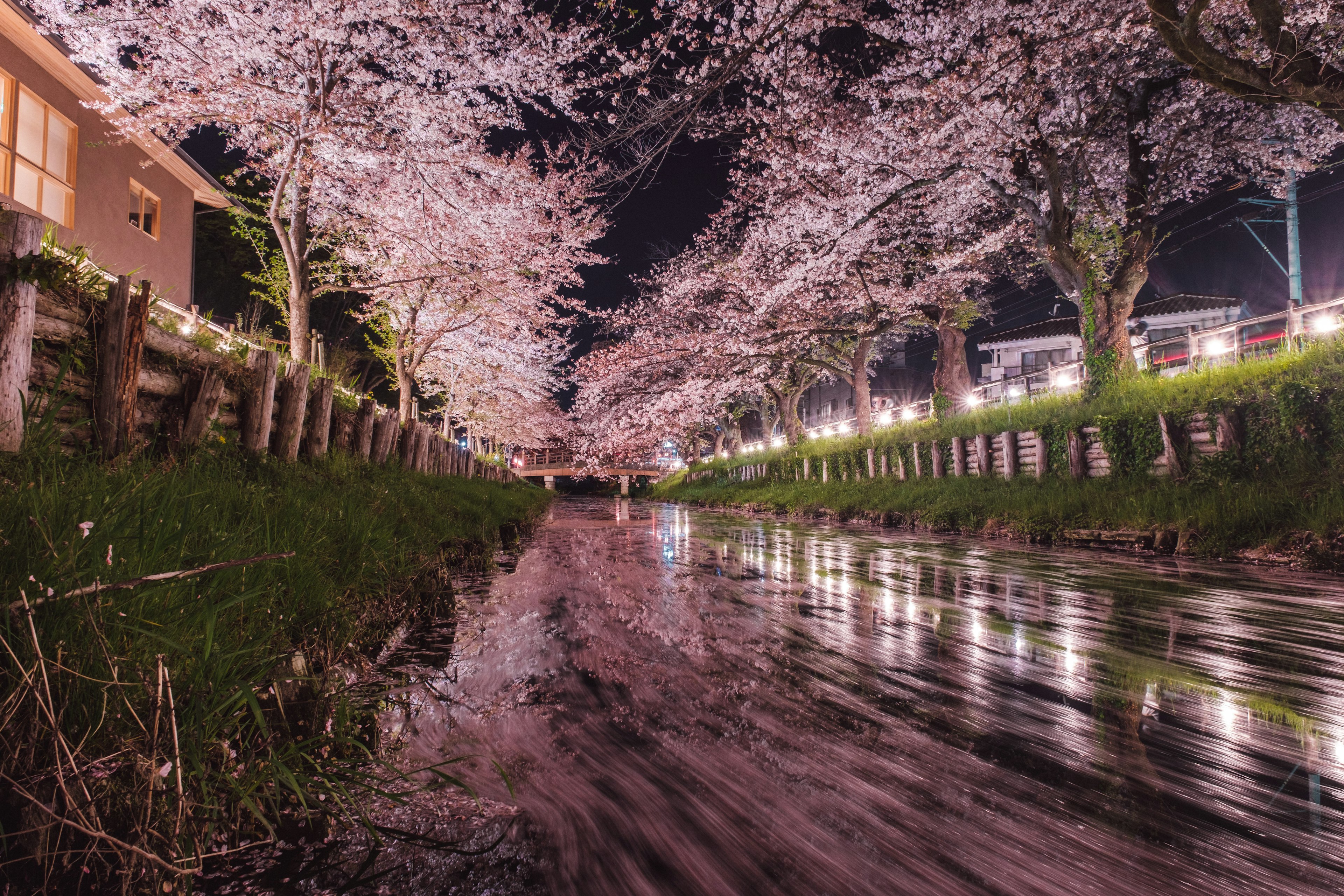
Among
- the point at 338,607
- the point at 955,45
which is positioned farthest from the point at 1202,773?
the point at 955,45

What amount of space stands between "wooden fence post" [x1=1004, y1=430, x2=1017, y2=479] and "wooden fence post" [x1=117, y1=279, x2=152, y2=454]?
14.3 m

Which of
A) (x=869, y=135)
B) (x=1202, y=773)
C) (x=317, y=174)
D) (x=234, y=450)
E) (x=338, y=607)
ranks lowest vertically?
(x=1202, y=773)

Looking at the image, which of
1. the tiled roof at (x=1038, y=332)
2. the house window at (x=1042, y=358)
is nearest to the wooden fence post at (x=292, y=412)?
the house window at (x=1042, y=358)

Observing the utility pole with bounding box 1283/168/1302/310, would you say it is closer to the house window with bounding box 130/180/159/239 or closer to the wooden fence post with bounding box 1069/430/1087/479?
the wooden fence post with bounding box 1069/430/1087/479

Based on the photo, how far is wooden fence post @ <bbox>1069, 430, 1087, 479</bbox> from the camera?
11.4m

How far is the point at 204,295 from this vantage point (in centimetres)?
2686

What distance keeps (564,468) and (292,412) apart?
2538 inches

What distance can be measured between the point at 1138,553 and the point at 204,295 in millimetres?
33282

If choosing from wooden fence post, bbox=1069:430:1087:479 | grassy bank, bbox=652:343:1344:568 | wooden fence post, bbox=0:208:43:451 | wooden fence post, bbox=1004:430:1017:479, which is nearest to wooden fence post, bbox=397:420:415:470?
wooden fence post, bbox=0:208:43:451

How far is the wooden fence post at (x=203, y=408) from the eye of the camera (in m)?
5.25

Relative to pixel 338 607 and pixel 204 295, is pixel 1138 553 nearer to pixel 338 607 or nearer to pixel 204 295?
pixel 338 607

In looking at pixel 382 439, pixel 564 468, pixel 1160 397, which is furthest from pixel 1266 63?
pixel 564 468

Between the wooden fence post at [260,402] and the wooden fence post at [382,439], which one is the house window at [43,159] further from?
the wooden fence post at [260,402]

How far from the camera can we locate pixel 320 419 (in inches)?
299
